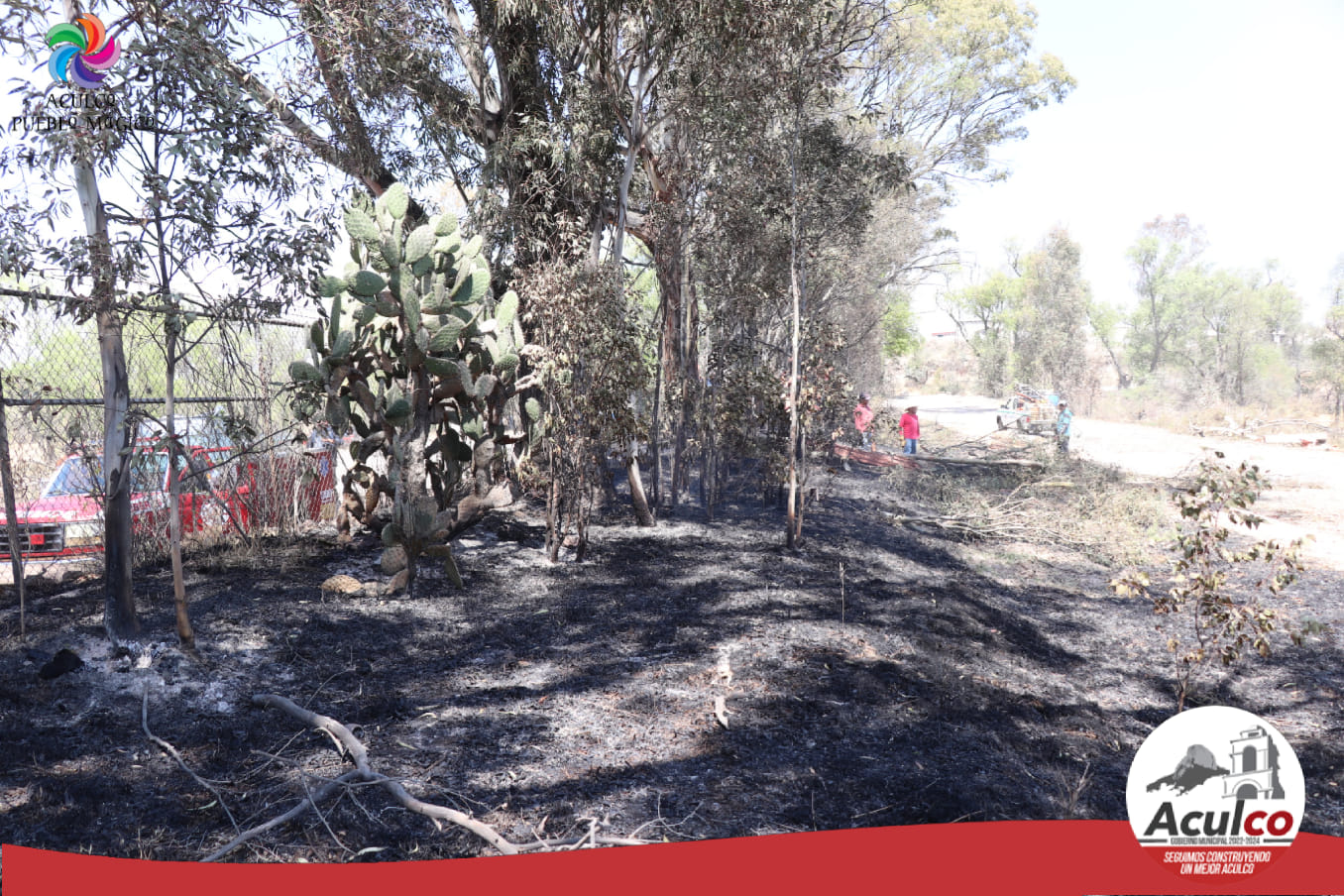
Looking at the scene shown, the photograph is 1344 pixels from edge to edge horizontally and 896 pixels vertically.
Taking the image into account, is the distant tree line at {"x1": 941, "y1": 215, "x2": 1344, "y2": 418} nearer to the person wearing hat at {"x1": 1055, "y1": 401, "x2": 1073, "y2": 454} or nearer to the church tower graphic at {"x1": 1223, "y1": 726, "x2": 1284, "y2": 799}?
the person wearing hat at {"x1": 1055, "y1": 401, "x2": 1073, "y2": 454}

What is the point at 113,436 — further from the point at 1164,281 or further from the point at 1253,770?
the point at 1164,281

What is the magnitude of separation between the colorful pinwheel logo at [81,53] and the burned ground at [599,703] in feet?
9.21

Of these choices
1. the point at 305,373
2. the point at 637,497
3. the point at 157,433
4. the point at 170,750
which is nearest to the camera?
the point at 170,750

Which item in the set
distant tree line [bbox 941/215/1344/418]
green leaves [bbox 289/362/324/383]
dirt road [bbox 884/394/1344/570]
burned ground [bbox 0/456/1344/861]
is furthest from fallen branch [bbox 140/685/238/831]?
distant tree line [bbox 941/215/1344/418]

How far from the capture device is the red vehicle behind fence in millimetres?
6543

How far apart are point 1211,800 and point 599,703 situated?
2.61m

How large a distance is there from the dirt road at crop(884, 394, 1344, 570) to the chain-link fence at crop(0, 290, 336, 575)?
542 centimetres

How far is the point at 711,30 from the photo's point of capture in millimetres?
7855

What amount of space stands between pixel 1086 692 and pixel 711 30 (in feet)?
20.6

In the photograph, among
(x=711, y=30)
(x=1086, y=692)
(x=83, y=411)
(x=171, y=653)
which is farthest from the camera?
(x=711, y=30)

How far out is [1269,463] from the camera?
1948 cm

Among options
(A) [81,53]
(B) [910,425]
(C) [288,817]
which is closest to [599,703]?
(C) [288,817]

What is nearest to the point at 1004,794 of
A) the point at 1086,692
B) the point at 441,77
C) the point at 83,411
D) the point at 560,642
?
the point at 1086,692

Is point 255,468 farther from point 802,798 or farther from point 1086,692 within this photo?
point 1086,692
